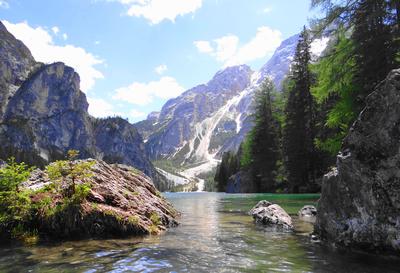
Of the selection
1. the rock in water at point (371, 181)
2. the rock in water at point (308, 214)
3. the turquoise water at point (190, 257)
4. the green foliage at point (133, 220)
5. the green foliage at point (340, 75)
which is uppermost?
the green foliage at point (340, 75)

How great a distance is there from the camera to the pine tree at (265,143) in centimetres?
6425

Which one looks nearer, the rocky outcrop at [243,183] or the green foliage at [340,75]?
the green foliage at [340,75]

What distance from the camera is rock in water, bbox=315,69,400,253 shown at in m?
8.57

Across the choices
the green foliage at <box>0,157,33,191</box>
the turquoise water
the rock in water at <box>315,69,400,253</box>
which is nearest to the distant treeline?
the rock in water at <box>315,69,400,253</box>

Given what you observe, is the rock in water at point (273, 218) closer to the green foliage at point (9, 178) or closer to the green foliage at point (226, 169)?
the green foliage at point (9, 178)

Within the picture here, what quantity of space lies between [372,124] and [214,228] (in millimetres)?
8513

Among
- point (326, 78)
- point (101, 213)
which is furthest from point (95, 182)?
point (326, 78)

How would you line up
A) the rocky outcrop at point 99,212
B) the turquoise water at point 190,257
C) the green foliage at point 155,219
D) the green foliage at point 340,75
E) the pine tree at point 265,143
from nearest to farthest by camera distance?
the turquoise water at point 190,257
the rocky outcrop at point 99,212
the green foliage at point 155,219
the green foliage at point 340,75
the pine tree at point 265,143

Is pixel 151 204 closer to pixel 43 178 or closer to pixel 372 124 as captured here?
pixel 43 178

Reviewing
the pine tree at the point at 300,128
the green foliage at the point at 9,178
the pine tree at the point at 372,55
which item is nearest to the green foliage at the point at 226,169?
the pine tree at the point at 300,128

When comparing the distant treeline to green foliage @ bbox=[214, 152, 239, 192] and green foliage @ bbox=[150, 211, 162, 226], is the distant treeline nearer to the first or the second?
green foliage @ bbox=[214, 152, 239, 192]

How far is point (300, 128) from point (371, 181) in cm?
4460

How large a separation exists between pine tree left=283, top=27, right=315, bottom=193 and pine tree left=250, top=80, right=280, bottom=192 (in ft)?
31.0

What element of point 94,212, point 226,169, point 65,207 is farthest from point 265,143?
point 65,207
